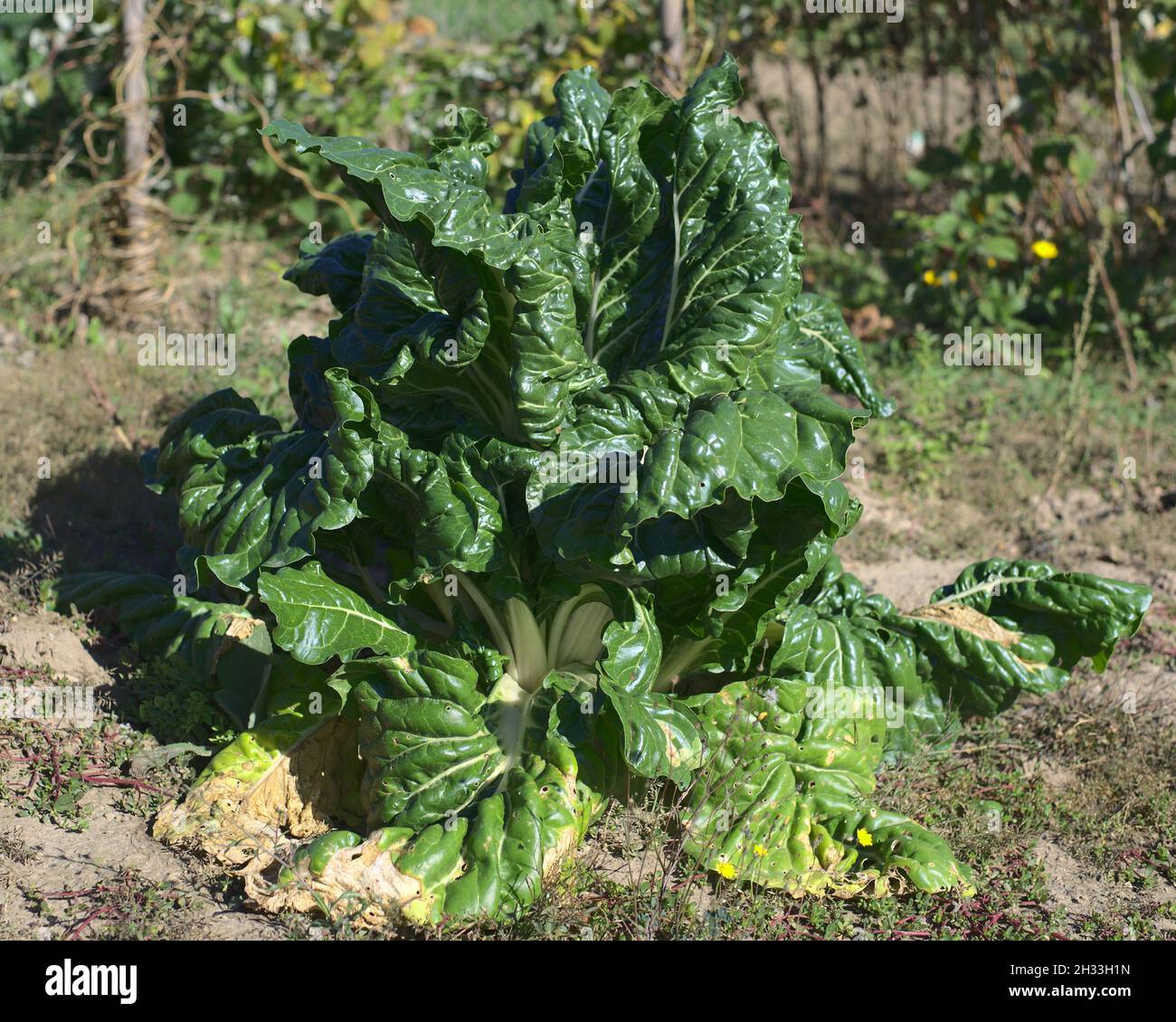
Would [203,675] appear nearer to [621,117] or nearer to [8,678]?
[8,678]

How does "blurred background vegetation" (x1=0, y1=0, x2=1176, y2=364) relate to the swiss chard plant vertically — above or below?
above

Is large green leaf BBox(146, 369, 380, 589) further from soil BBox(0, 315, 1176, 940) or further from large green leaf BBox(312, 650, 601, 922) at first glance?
soil BBox(0, 315, 1176, 940)

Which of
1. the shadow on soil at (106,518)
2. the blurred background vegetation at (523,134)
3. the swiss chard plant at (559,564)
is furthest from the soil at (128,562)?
the blurred background vegetation at (523,134)

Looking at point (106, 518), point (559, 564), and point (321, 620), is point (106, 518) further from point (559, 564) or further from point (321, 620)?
point (559, 564)

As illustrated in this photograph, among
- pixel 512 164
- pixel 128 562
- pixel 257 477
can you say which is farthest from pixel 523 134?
pixel 257 477

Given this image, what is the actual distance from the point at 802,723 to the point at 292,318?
4339mm

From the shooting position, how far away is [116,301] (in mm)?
6957

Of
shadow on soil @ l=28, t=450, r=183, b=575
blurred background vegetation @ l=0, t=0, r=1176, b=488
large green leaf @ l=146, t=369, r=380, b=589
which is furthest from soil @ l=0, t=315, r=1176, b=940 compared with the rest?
large green leaf @ l=146, t=369, r=380, b=589

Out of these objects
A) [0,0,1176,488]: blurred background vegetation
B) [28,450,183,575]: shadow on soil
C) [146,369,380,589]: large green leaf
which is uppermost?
[0,0,1176,488]: blurred background vegetation

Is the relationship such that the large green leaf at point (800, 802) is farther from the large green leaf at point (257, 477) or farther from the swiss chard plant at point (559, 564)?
the large green leaf at point (257, 477)

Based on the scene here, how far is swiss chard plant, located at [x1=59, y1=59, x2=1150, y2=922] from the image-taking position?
11.4ft

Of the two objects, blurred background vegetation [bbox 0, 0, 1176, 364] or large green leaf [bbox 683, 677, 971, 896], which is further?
blurred background vegetation [bbox 0, 0, 1176, 364]
